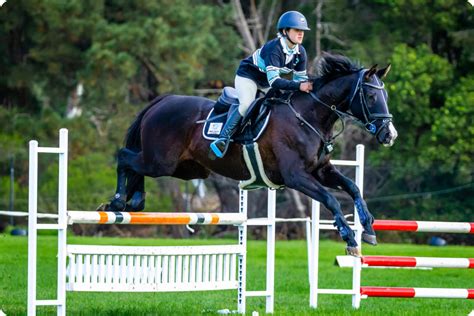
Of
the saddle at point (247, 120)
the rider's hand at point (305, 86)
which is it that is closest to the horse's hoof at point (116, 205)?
the saddle at point (247, 120)

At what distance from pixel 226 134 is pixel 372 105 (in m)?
1.37

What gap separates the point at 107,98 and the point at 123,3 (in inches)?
97.1

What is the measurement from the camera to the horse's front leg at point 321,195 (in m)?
8.24

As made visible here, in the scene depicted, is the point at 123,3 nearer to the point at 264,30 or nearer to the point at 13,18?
the point at 13,18

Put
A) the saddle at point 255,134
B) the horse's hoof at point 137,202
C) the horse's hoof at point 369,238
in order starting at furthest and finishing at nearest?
1. the horse's hoof at point 137,202
2. the saddle at point 255,134
3. the horse's hoof at point 369,238

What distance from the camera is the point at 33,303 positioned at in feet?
25.7

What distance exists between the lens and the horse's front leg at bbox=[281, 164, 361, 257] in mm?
8242

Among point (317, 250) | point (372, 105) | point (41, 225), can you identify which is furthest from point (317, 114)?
point (41, 225)

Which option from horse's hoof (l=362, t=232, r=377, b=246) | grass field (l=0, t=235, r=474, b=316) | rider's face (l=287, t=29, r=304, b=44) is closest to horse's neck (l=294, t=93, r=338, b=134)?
rider's face (l=287, t=29, r=304, b=44)

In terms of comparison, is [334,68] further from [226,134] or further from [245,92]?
[226,134]

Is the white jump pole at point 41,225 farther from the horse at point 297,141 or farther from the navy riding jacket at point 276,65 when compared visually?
the navy riding jacket at point 276,65

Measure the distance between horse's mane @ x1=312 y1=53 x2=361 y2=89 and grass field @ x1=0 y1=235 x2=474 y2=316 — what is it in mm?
2114

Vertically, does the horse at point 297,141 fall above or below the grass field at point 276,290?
above

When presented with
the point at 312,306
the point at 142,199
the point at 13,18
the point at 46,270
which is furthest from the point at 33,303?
the point at 13,18
